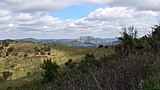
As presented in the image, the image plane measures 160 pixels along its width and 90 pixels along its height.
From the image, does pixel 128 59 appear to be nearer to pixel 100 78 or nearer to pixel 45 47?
pixel 100 78

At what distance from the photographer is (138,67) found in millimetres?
9445

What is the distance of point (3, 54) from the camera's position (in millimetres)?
107938

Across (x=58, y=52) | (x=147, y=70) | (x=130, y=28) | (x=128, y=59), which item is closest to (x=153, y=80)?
(x=147, y=70)

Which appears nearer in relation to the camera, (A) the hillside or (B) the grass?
(B) the grass

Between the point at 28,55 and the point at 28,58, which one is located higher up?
the point at 28,55

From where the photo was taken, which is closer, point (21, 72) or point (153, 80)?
point (153, 80)

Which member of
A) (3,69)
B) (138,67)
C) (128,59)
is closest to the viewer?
(138,67)

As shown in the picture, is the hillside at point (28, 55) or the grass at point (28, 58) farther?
the hillside at point (28, 55)

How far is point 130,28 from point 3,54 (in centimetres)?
7353

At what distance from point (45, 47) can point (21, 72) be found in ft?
75.0

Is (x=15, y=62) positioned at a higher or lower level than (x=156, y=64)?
lower

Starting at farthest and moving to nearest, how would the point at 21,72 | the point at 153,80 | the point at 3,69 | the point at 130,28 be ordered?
1. the point at 3,69
2. the point at 21,72
3. the point at 130,28
4. the point at 153,80

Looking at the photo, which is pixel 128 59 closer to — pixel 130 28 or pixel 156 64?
pixel 156 64

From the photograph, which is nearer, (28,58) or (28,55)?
(28,58)
